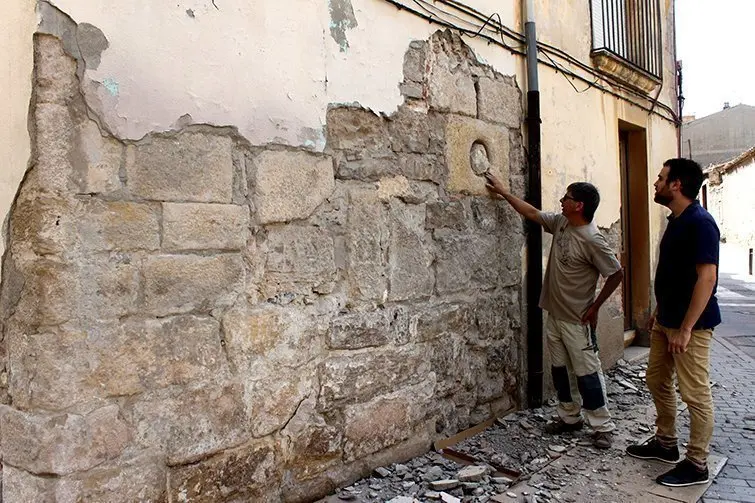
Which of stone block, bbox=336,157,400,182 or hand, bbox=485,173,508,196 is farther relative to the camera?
hand, bbox=485,173,508,196

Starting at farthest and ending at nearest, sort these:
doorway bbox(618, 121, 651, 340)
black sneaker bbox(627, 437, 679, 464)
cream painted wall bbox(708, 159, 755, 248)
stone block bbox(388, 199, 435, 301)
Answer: cream painted wall bbox(708, 159, 755, 248) → doorway bbox(618, 121, 651, 340) → black sneaker bbox(627, 437, 679, 464) → stone block bbox(388, 199, 435, 301)

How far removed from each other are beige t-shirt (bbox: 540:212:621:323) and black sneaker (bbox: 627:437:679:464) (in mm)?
809

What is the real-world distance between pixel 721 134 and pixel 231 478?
3650 centimetres

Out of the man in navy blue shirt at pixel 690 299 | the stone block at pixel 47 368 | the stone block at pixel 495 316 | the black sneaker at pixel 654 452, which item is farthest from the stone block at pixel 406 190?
the black sneaker at pixel 654 452

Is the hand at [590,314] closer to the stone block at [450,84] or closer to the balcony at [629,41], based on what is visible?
the stone block at [450,84]

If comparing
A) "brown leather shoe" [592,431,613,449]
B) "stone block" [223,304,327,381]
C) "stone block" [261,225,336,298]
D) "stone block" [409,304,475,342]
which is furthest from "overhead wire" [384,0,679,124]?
"brown leather shoe" [592,431,613,449]

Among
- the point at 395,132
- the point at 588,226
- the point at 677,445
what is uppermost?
the point at 395,132

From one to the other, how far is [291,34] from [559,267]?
2.19m

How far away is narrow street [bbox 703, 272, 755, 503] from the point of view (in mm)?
3139

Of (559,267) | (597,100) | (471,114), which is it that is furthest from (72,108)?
(597,100)

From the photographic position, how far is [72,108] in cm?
211

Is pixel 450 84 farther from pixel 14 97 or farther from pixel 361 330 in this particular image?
pixel 14 97

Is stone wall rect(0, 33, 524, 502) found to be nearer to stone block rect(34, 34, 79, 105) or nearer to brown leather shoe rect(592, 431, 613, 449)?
stone block rect(34, 34, 79, 105)

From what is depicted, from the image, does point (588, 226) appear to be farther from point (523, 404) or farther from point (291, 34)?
point (291, 34)
